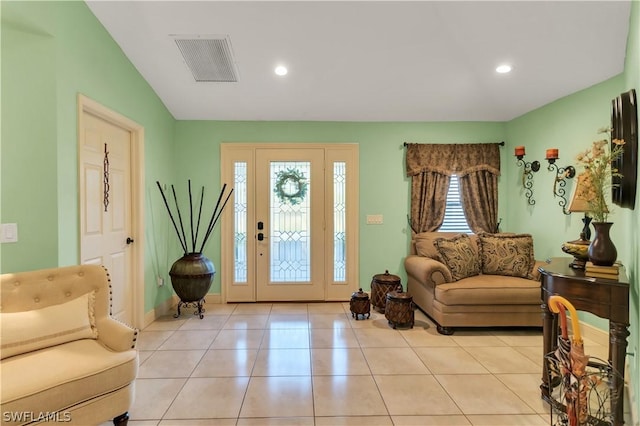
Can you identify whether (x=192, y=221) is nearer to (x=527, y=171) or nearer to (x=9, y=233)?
(x=9, y=233)

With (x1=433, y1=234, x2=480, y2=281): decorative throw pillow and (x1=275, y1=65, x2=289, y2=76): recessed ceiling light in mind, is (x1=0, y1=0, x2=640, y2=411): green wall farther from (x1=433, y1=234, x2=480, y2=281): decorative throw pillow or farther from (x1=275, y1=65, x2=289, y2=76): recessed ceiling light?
(x1=275, y1=65, x2=289, y2=76): recessed ceiling light

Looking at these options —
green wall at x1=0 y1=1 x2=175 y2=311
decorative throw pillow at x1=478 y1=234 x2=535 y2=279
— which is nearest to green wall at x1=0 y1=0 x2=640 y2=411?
green wall at x1=0 y1=1 x2=175 y2=311

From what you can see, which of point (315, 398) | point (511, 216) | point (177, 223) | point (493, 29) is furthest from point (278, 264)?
point (493, 29)

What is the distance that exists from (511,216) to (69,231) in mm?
4781

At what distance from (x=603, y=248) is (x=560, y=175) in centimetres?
188

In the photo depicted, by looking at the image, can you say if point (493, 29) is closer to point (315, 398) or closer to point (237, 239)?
point (315, 398)

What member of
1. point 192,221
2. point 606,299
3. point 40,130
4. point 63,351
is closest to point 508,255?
point 606,299

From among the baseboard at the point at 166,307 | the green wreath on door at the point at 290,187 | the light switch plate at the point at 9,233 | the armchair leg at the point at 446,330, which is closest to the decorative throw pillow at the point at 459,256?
the armchair leg at the point at 446,330

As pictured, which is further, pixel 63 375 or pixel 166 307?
pixel 166 307

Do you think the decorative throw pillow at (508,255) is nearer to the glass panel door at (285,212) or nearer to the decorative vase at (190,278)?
the glass panel door at (285,212)

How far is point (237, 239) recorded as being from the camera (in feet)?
14.6

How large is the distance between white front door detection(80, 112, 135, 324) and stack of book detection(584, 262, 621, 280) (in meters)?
3.57

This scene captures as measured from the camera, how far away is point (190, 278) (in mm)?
3668

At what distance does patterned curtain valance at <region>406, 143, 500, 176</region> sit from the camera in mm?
4402
